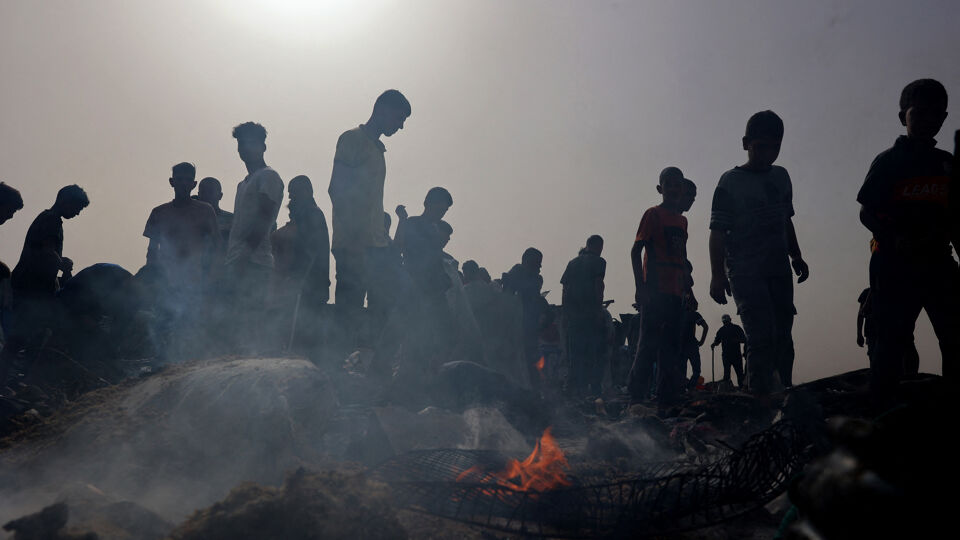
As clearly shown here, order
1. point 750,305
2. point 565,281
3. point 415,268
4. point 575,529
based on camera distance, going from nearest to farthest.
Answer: point 575,529 < point 750,305 < point 415,268 < point 565,281

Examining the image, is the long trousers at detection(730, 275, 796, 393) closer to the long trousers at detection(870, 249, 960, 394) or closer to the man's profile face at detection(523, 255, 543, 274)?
the long trousers at detection(870, 249, 960, 394)

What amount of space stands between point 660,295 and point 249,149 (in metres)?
4.27

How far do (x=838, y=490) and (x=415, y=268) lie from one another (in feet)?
16.6

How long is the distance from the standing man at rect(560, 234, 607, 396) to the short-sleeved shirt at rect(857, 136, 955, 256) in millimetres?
4099

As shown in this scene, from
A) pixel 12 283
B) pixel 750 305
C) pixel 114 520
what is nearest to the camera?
pixel 114 520

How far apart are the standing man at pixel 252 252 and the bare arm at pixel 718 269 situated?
3.92 m

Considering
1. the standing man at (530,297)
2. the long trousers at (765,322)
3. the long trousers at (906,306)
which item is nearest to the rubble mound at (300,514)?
the long trousers at (765,322)

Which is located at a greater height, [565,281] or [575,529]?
[565,281]

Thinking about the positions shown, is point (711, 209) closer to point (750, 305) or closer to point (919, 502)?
point (750, 305)

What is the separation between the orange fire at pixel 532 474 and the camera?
2639 millimetres

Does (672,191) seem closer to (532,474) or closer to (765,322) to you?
(765,322)

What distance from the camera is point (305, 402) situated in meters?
2.93

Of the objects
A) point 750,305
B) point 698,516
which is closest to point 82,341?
point 698,516

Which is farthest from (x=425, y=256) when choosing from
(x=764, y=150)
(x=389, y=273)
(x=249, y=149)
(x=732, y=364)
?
(x=732, y=364)
